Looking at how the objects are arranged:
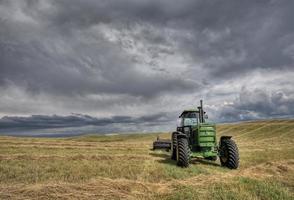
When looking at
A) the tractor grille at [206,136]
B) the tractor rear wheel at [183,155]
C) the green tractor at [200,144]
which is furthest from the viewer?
the tractor grille at [206,136]

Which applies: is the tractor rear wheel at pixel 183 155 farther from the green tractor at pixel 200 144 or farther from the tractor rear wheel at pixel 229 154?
the tractor rear wheel at pixel 229 154

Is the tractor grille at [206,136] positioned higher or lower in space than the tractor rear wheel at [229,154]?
higher

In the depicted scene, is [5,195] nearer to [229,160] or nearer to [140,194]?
[140,194]

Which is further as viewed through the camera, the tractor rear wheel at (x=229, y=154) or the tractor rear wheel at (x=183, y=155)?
the tractor rear wheel at (x=229, y=154)

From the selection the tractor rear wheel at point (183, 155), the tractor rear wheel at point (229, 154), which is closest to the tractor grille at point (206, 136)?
the tractor rear wheel at point (229, 154)

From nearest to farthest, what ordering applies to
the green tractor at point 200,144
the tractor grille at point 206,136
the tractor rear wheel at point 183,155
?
the tractor rear wheel at point 183,155 < the green tractor at point 200,144 < the tractor grille at point 206,136

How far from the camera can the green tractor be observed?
48.3 ft

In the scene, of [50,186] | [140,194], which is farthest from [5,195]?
[140,194]

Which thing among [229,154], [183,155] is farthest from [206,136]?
[183,155]

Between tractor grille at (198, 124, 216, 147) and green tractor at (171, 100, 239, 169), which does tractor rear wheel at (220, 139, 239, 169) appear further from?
tractor grille at (198, 124, 216, 147)

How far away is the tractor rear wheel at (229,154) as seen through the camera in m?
14.7

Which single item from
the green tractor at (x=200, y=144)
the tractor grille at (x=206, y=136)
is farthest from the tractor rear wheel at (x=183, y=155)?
the tractor grille at (x=206, y=136)

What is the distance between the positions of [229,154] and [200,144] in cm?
140

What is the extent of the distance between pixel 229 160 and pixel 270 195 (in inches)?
280
